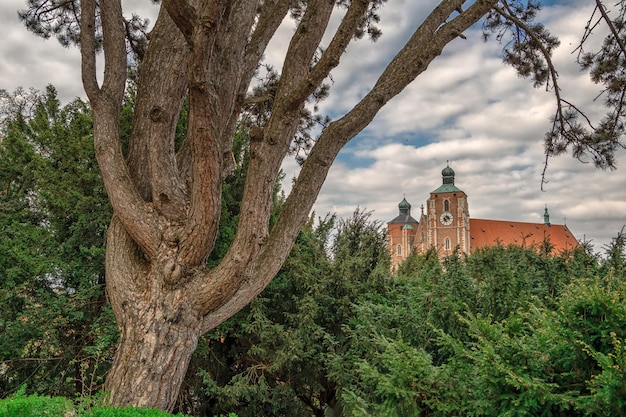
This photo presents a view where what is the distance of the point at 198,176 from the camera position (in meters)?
3.42

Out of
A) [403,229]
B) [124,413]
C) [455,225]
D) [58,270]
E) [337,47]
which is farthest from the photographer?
[403,229]

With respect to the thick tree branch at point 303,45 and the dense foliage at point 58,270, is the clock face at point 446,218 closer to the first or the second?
the dense foliage at point 58,270

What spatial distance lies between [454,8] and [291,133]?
6.06ft

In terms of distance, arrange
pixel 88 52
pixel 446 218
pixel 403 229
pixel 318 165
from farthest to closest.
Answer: pixel 403 229
pixel 446 218
pixel 88 52
pixel 318 165

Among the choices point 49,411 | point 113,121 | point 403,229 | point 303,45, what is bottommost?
point 49,411

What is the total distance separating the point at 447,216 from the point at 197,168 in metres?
64.0

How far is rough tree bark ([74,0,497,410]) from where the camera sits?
10.7ft

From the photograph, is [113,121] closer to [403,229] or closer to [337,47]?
[337,47]

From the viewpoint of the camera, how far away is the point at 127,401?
3.13 m

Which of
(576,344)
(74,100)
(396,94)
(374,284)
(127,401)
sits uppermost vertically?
(74,100)

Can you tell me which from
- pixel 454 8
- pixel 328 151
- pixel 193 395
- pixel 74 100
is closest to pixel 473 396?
pixel 328 151

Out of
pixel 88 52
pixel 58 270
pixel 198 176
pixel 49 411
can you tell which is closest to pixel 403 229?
pixel 58 270

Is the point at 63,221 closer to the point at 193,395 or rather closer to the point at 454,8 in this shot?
the point at 193,395

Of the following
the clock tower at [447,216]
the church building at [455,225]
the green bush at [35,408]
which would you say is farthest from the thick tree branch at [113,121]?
the clock tower at [447,216]
